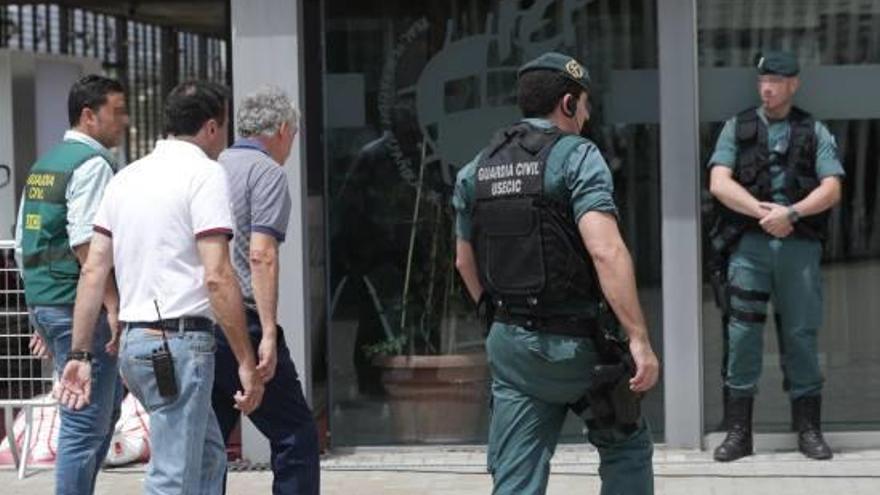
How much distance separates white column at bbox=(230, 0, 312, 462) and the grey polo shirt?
1.95 metres

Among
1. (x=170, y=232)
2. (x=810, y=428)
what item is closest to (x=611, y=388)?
(x=170, y=232)

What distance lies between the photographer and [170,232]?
512cm

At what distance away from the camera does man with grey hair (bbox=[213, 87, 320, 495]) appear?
5664 millimetres

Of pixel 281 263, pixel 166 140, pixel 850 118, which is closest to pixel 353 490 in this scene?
pixel 281 263

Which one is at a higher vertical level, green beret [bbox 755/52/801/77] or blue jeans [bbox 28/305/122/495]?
green beret [bbox 755/52/801/77]

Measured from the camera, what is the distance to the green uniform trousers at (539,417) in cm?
505

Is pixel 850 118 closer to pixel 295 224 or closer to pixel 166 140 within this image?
pixel 295 224

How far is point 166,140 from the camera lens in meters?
5.37

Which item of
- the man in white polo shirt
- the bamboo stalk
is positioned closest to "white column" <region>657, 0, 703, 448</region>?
the bamboo stalk

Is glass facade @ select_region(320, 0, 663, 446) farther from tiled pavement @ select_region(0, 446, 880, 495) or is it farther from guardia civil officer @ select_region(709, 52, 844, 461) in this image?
guardia civil officer @ select_region(709, 52, 844, 461)

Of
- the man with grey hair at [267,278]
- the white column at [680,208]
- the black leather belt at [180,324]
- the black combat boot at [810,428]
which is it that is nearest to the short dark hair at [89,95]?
the man with grey hair at [267,278]

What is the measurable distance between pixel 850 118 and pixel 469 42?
6.20 ft

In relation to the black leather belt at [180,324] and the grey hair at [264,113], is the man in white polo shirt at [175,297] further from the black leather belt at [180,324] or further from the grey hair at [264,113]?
the grey hair at [264,113]

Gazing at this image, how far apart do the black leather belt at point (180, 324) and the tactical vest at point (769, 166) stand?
10.8ft
